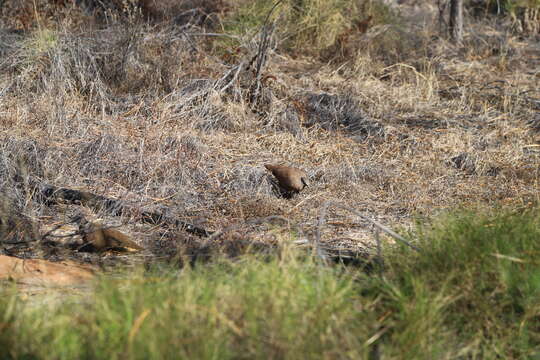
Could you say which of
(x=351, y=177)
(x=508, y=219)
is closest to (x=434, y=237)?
(x=508, y=219)

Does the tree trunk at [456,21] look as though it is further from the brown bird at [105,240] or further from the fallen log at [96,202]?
the brown bird at [105,240]

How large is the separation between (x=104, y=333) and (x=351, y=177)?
3238 millimetres

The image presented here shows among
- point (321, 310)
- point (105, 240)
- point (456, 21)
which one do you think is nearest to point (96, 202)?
point (105, 240)

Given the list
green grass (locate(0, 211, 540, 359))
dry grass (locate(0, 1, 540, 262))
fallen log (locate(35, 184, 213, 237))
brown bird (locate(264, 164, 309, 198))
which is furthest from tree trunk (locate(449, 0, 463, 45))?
green grass (locate(0, 211, 540, 359))

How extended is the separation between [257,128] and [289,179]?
1.56m

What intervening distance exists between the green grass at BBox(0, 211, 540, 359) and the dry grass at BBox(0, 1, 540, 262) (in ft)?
3.44

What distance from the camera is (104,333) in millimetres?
2133

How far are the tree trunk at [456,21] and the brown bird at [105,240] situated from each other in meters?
5.97

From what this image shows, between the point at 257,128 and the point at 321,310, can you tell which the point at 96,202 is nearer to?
the point at 257,128

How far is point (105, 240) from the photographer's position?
381cm

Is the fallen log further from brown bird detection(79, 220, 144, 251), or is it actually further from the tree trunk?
the tree trunk

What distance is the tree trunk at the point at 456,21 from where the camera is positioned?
8344mm

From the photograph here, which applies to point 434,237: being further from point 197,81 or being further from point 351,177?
point 197,81

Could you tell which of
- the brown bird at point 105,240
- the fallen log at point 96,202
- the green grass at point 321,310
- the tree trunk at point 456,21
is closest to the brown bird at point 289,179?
the fallen log at point 96,202
